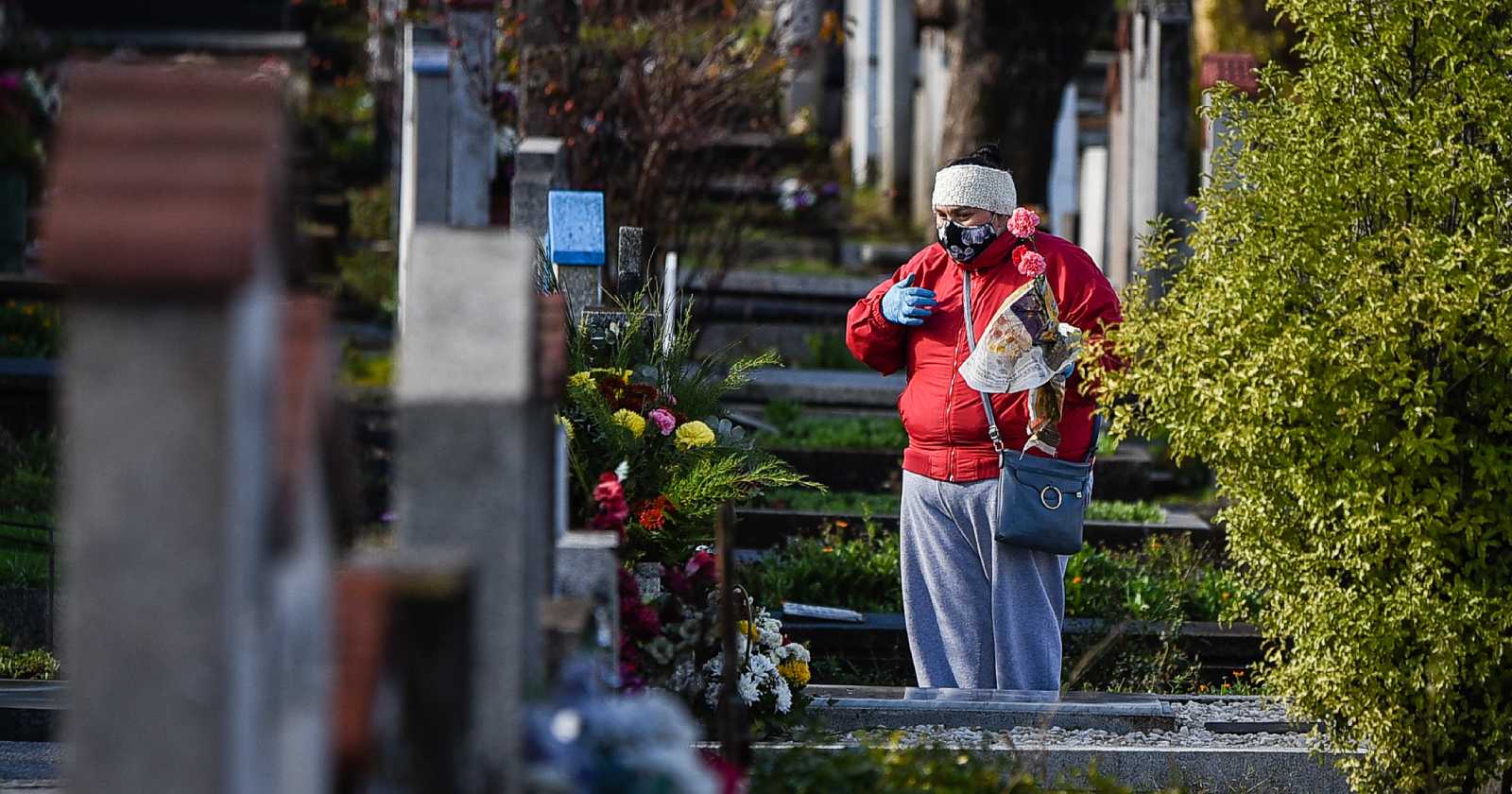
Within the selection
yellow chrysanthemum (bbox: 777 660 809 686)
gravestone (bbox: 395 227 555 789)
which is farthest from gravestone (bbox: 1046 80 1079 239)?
gravestone (bbox: 395 227 555 789)

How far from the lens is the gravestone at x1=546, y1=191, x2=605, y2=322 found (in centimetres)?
691

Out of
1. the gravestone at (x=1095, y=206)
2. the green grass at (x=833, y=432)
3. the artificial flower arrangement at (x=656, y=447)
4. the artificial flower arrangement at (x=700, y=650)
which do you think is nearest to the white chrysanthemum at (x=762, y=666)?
the artificial flower arrangement at (x=700, y=650)

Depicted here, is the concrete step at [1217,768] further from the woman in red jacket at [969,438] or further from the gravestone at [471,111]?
the gravestone at [471,111]

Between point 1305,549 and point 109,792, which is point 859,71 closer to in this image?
point 1305,549

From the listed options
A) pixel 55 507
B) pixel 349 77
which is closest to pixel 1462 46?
pixel 55 507

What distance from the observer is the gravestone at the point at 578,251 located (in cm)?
Result: 691

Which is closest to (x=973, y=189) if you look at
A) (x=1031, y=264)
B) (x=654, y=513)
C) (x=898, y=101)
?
(x=1031, y=264)

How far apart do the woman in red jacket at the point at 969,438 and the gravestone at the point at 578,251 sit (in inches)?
55.7

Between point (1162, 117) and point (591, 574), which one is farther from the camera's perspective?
point (1162, 117)

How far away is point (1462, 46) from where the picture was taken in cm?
467

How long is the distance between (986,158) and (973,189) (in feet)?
0.54

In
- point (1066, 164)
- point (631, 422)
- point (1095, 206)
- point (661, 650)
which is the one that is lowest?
point (661, 650)

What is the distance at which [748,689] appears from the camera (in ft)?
16.3

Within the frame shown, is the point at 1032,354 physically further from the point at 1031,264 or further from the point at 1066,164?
the point at 1066,164
